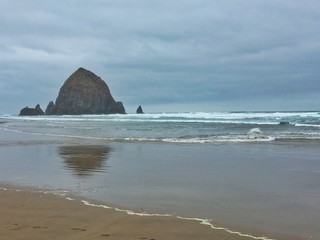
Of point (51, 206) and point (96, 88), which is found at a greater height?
point (96, 88)

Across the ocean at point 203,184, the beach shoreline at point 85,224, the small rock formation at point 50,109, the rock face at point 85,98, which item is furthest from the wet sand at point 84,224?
the small rock formation at point 50,109

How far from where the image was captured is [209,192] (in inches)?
315

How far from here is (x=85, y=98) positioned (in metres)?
132

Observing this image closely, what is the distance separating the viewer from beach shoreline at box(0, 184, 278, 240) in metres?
5.26

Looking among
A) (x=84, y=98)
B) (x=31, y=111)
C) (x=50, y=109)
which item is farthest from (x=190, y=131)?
(x=31, y=111)

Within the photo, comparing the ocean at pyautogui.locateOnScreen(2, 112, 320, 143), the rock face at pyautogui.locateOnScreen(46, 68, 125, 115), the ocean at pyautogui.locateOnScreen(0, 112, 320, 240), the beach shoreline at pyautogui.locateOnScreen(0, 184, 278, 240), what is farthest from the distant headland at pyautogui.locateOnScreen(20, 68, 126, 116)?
the beach shoreline at pyautogui.locateOnScreen(0, 184, 278, 240)

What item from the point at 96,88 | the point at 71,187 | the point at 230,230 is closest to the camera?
the point at 230,230

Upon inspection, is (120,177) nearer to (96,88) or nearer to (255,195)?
(255,195)

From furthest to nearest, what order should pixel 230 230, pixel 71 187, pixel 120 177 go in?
pixel 120 177, pixel 71 187, pixel 230 230

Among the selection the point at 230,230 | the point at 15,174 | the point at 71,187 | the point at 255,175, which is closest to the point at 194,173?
the point at 255,175

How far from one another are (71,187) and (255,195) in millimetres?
3647

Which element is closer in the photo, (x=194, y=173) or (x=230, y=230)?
(x=230, y=230)

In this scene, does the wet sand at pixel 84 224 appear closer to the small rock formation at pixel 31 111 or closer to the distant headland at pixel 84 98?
the distant headland at pixel 84 98

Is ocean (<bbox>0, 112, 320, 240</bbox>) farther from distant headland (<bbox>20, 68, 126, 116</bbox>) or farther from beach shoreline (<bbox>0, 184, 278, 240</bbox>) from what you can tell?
distant headland (<bbox>20, 68, 126, 116</bbox>)
